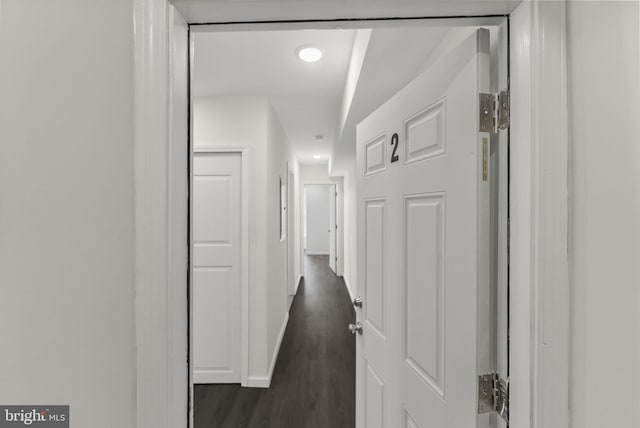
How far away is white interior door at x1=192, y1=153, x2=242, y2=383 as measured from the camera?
246cm

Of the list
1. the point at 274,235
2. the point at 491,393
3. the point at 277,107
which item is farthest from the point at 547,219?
the point at 277,107

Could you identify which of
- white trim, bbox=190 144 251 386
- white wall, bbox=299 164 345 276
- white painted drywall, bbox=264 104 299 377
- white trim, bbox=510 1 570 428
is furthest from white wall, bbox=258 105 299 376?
white wall, bbox=299 164 345 276

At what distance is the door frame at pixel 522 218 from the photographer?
59 cm

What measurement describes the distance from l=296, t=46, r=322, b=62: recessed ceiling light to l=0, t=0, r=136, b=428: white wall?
134cm

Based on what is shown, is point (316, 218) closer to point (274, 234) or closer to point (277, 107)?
point (274, 234)

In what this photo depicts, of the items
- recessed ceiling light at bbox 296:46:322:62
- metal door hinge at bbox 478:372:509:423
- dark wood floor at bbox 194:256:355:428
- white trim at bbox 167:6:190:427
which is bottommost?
dark wood floor at bbox 194:256:355:428

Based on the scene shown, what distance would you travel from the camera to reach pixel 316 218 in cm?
952

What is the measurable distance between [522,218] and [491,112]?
0.29 meters

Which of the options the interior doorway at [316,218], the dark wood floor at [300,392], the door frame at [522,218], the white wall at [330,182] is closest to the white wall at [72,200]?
the door frame at [522,218]

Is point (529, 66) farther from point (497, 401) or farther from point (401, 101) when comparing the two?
point (497, 401)

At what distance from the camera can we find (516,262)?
26.0 inches

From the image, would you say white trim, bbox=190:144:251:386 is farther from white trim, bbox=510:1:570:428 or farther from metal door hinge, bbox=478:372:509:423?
white trim, bbox=510:1:570:428

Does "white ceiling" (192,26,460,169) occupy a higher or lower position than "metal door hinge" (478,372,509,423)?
higher

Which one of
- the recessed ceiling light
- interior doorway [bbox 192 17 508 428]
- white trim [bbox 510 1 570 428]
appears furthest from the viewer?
the recessed ceiling light
